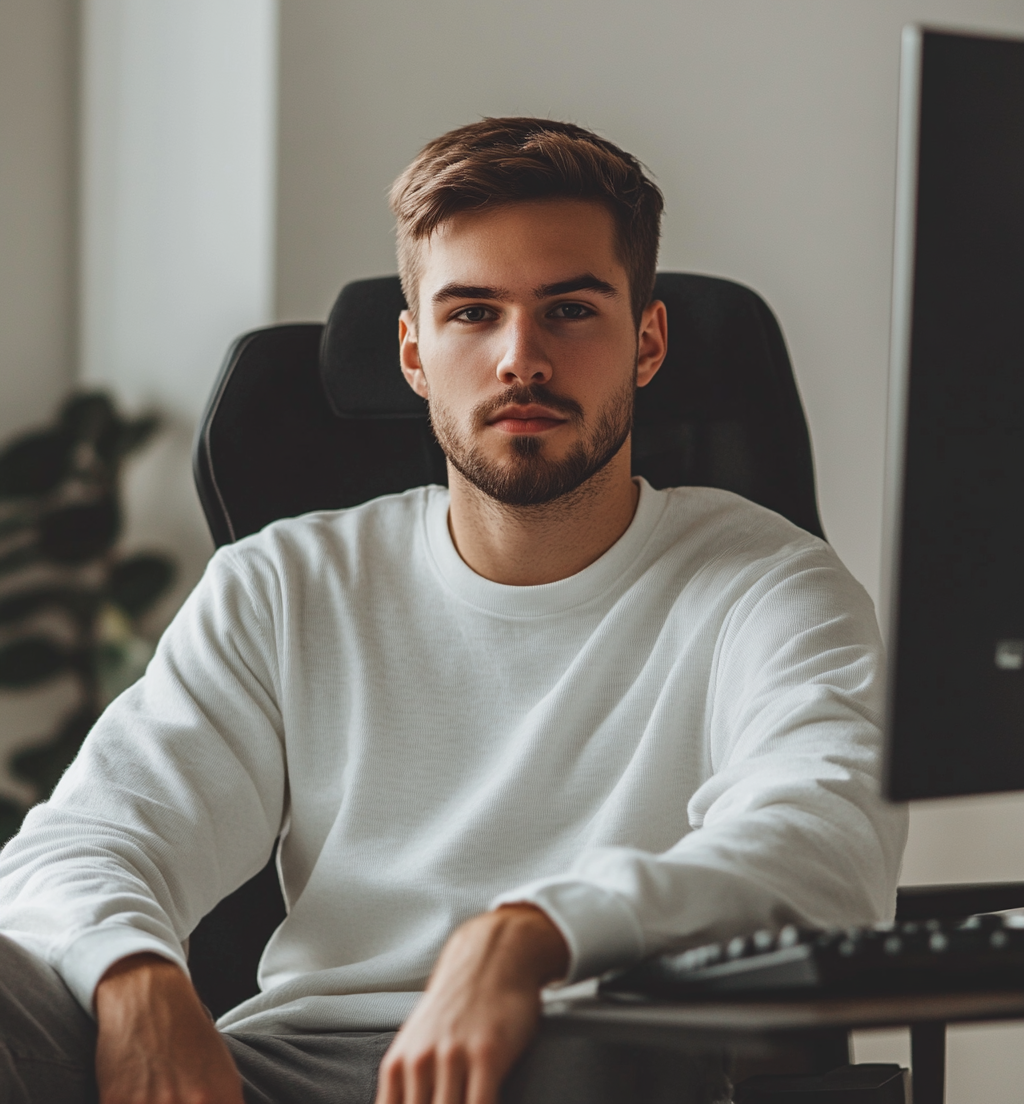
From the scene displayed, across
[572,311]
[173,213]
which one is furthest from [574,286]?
[173,213]

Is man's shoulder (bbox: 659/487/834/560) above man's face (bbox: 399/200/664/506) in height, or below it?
below

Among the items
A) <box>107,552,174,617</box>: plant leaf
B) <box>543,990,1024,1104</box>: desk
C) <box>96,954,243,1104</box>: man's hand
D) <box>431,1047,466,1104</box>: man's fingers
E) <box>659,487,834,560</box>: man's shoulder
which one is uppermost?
<box>659,487,834,560</box>: man's shoulder

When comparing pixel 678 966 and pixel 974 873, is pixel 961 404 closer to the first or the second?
pixel 678 966

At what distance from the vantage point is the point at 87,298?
9.12ft

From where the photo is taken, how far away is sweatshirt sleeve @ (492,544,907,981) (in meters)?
0.81

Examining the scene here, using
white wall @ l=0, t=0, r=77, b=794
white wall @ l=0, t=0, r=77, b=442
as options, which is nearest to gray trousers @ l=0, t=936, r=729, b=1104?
white wall @ l=0, t=0, r=77, b=794

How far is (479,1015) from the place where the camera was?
776 mm

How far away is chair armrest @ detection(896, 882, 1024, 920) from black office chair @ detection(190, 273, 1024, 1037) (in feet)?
1.46

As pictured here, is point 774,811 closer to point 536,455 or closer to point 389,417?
point 536,455

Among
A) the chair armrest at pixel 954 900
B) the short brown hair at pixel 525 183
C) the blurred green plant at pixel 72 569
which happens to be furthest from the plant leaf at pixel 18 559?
the chair armrest at pixel 954 900

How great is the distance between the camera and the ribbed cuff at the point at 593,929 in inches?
31.1

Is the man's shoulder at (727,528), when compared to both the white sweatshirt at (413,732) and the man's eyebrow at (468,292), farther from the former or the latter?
the man's eyebrow at (468,292)

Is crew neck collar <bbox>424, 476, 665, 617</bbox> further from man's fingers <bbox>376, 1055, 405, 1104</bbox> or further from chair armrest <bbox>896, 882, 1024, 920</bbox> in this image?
man's fingers <bbox>376, 1055, 405, 1104</bbox>

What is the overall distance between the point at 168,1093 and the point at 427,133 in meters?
1.68
